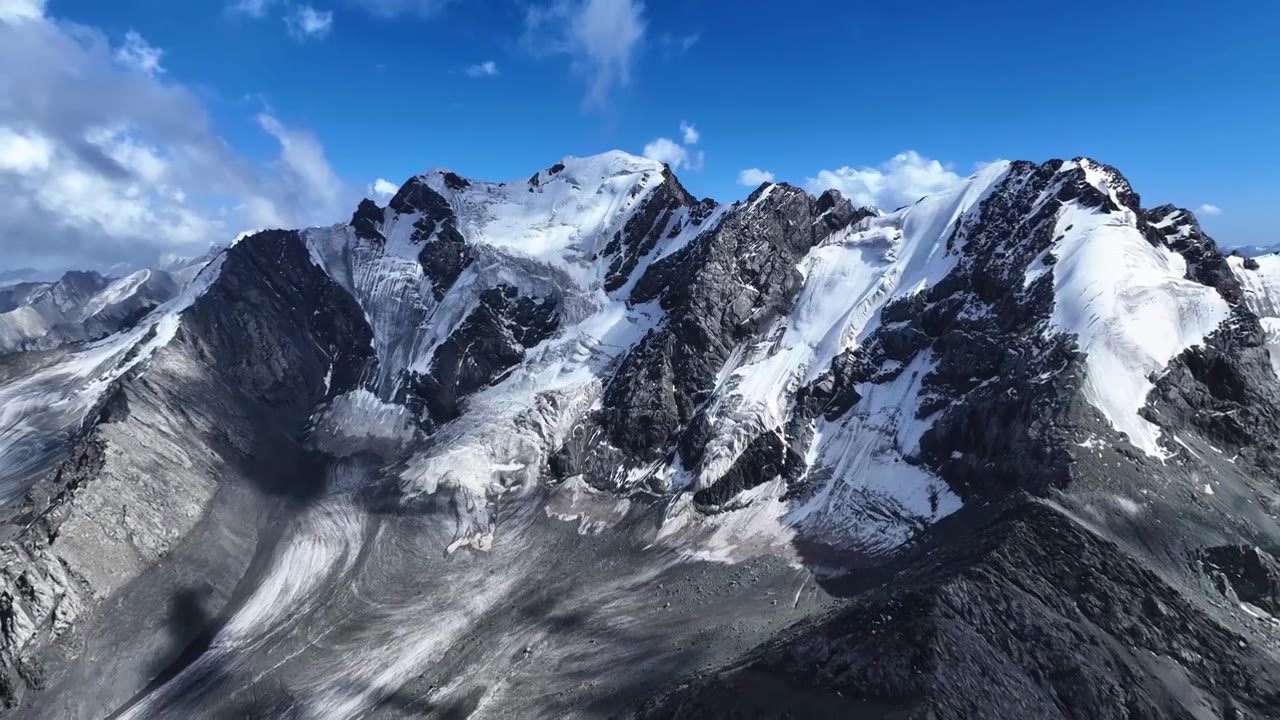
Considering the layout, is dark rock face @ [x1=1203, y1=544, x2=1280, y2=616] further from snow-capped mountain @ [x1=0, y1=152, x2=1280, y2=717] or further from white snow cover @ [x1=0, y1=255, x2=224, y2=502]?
white snow cover @ [x1=0, y1=255, x2=224, y2=502]

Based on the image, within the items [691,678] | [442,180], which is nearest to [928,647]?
[691,678]

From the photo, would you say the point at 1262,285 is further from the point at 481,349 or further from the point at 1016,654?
the point at 481,349

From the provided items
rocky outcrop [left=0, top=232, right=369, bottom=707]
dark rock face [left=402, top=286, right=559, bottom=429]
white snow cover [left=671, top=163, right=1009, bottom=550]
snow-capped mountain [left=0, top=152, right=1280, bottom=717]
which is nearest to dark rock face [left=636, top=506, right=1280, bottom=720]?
snow-capped mountain [left=0, top=152, right=1280, bottom=717]

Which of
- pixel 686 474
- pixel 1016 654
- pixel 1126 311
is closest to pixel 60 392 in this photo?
pixel 686 474

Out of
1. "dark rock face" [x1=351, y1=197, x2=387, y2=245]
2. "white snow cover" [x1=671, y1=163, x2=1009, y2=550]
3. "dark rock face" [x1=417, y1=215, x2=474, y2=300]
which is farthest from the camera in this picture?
"dark rock face" [x1=351, y1=197, x2=387, y2=245]

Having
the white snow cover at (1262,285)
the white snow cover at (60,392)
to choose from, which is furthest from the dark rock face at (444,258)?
the white snow cover at (1262,285)
